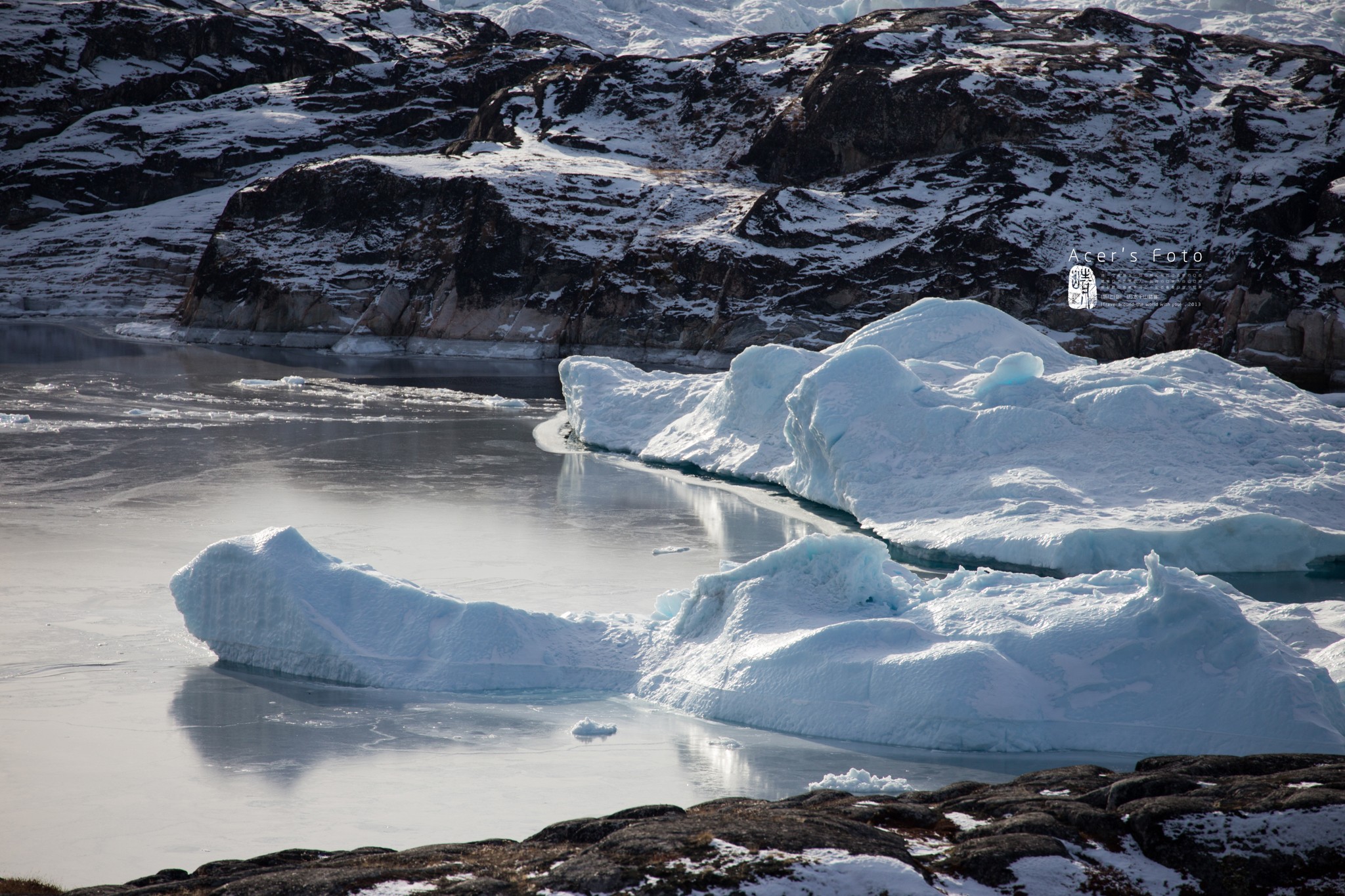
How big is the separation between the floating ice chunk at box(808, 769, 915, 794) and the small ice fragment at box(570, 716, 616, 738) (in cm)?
148

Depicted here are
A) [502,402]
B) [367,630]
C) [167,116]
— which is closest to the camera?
[367,630]

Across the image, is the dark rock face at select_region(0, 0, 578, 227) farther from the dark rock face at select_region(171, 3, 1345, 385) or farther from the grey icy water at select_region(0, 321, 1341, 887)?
the grey icy water at select_region(0, 321, 1341, 887)

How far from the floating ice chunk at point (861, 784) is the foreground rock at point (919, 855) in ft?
5.03

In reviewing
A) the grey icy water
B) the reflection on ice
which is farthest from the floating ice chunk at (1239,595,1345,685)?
the reflection on ice

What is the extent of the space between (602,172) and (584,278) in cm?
609

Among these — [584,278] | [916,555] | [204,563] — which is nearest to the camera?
[204,563]

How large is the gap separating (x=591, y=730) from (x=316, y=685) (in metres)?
2.23

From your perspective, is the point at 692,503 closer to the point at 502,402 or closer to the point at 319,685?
the point at 319,685

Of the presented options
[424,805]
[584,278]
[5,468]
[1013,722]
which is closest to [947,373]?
[1013,722]

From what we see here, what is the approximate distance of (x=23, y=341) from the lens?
38562mm

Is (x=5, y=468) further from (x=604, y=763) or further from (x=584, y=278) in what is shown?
(x=584, y=278)

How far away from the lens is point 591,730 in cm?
711

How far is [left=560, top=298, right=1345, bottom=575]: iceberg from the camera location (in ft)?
37.4

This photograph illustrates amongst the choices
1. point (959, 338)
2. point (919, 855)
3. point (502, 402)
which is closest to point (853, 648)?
point (919, 855)
